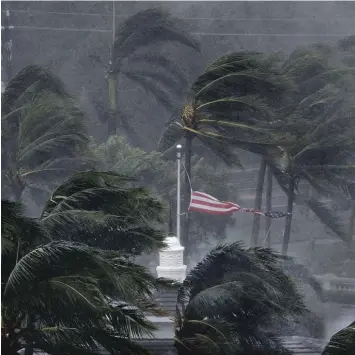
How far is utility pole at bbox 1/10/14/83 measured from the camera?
15.7m

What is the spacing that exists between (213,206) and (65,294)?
6498 mm

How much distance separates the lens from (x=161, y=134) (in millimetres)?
16188

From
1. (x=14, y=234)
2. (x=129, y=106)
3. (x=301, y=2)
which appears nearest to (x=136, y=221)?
(x=14, y=234)

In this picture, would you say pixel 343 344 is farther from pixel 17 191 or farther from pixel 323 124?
pixel 17 191

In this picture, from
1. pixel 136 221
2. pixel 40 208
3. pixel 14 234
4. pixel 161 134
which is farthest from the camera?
pixel 161 134

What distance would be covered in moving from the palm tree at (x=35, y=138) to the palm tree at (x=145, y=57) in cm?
72

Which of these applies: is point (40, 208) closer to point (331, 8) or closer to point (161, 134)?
point (161, 134)

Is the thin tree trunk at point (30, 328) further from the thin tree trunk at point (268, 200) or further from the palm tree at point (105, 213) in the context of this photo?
the thin tree trunk at point (268, 200)

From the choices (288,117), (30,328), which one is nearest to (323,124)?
(288,117)

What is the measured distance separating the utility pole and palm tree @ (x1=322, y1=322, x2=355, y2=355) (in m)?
5.60

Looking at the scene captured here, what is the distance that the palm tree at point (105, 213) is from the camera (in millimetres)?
10852

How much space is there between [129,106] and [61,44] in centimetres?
124

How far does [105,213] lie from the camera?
11.3 m

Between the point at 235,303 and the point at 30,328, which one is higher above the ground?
the point at 30,328
